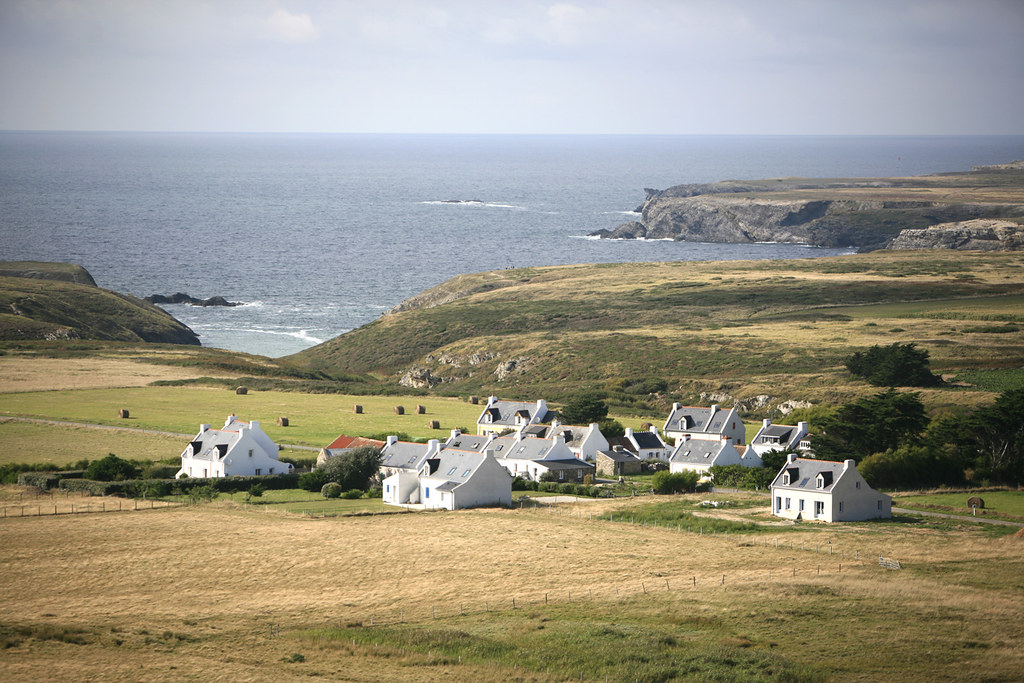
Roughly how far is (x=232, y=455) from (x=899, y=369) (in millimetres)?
52868

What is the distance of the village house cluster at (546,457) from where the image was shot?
56.6 m

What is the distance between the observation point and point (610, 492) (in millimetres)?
64000

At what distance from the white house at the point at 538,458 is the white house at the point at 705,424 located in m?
9.61

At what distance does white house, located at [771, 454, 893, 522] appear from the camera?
55750 mm

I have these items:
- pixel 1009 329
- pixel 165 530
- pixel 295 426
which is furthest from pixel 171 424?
pixel 1009 329

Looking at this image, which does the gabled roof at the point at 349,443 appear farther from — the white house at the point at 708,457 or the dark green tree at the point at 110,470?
the white house at the point at 708,457

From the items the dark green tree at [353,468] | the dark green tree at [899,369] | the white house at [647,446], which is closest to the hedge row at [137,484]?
the dark green tree at [353,468]

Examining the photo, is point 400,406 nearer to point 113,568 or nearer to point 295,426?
point 295,426

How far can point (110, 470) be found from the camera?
61656 mm

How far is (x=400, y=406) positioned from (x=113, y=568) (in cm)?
4460

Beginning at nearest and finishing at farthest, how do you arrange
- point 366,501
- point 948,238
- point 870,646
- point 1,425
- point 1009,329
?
point 870,646, point 366,501, point 1,425, point 1009,329, point 948,238

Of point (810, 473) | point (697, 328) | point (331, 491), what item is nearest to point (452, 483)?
point (331, 491)

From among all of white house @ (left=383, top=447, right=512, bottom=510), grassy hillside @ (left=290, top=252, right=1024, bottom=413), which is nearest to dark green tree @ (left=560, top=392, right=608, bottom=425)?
white house @ (left=383, top=447, right=512, bottom=510)

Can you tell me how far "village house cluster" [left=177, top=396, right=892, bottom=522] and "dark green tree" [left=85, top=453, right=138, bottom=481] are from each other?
3530 millimetres
